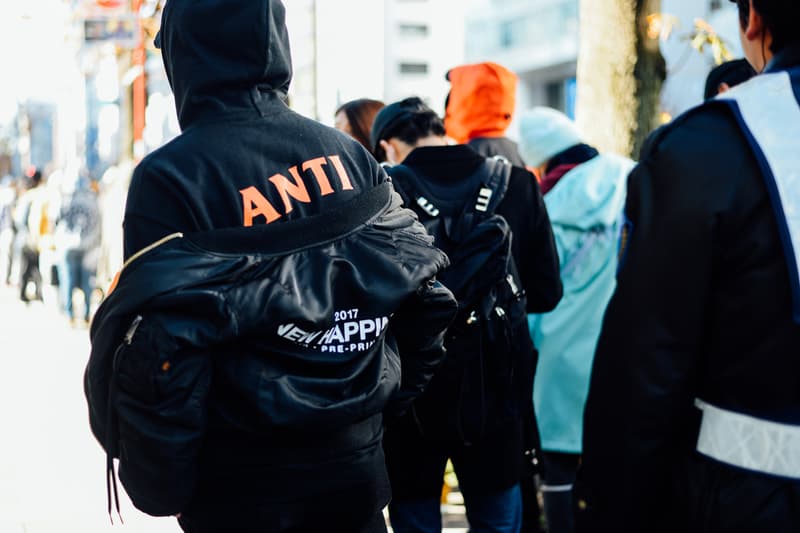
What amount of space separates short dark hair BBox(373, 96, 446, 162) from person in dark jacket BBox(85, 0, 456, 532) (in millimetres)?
1327

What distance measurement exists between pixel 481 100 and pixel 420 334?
7.38 feet

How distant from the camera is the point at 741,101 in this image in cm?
183

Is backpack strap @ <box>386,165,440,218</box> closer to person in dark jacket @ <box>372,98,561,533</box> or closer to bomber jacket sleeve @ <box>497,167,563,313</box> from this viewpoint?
person in dark jacket @ <box>372,98,561,533</box>

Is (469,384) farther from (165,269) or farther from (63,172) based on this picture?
(63,172)

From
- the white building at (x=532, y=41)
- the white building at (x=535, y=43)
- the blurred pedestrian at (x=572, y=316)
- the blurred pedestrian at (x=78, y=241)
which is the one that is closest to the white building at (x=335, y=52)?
the blurred pedestrian at (x=572, y=316)

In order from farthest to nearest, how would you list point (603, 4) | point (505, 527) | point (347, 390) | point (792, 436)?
1. point (603, 4)
2. point (505, 527)
3. point (347, 390)
4. point (792, 436)

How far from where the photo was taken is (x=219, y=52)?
2.49m

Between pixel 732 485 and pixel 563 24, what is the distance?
57.9 m

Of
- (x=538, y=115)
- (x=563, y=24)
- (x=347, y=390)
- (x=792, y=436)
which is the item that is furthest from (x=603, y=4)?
(x=563, y=24)

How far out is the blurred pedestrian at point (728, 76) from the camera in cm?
416

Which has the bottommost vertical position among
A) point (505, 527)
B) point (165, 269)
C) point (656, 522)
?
point (505, 527)

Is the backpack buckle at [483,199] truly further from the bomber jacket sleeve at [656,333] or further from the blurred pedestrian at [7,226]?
the blurred pedestrian at [7,226]

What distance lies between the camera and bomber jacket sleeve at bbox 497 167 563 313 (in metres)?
3.76

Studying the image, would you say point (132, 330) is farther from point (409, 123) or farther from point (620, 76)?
point (620, 76)
